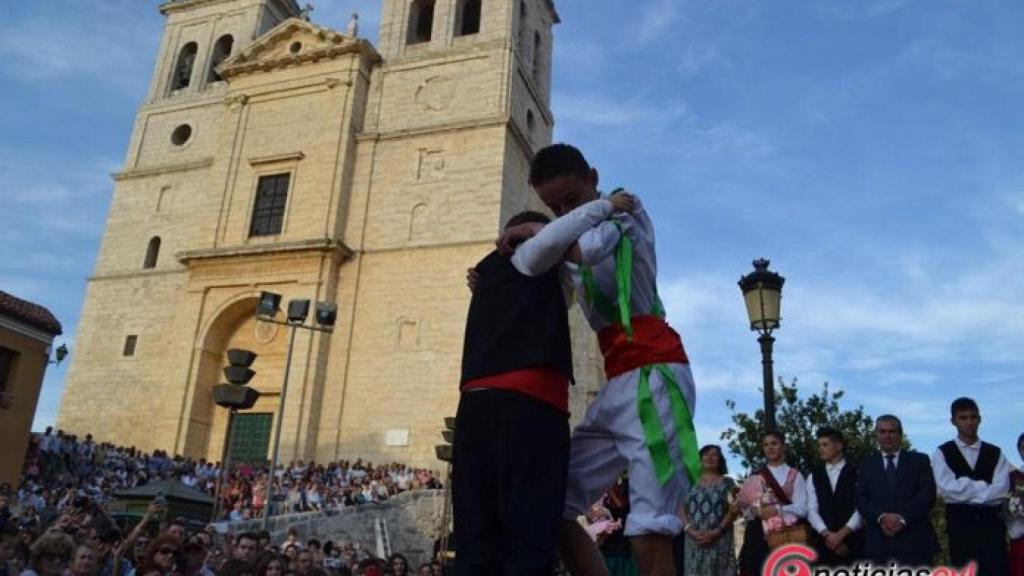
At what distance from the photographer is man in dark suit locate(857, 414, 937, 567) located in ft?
21.2

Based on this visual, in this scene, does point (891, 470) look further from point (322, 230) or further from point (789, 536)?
point (322, 230)

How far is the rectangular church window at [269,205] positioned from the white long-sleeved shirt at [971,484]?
23.7 meters

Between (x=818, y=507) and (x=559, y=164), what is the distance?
16.5 feet

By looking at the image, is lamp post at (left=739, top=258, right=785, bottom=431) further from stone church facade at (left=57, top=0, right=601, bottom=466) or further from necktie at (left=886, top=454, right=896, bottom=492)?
stone church facade at (left=57, top=0, right=601, bottom=466)

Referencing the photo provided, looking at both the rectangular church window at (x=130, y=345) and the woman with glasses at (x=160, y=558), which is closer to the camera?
the woman with glasses at (x=160, y=558)

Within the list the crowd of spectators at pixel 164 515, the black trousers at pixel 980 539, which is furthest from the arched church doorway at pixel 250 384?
the black trousers at pixel 980 539

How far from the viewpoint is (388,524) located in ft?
59.6

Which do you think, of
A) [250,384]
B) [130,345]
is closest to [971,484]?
[250,384]

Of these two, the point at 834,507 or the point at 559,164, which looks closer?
the point at 559,164

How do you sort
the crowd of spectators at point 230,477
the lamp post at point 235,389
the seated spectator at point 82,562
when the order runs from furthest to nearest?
the crowd of spectators at point 230,477, the lamp post at point 235,389, the seated spectator at point 82,562

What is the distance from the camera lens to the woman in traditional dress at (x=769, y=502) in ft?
23.8

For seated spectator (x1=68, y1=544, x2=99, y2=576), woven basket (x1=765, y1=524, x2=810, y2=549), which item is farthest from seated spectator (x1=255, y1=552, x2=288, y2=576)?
woven basket (x1=765, y1=524, x2=810, y2=549)

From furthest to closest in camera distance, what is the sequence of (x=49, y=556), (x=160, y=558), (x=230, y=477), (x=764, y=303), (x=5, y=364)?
(x=230, y=477), (x=5, y=364), (x=764, y=303), (x=160, y=558), (x=49, y=556)

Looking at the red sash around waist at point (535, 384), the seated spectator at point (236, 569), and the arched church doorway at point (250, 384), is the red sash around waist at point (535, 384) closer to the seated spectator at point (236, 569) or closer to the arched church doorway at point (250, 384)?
the seated spectator at point (236, 569)
